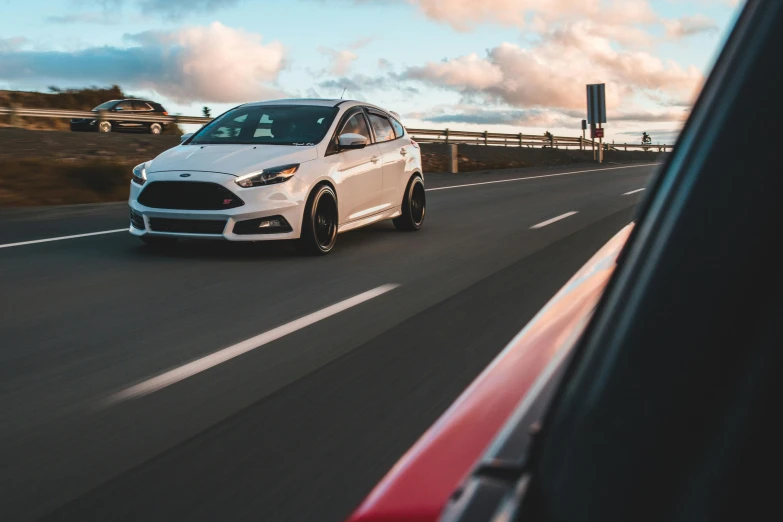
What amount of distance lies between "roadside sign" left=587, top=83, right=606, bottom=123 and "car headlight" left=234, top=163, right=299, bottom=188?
141 ft

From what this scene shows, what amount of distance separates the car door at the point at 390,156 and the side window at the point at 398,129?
0.12 feet

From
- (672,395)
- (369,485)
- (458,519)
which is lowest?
(369,485)

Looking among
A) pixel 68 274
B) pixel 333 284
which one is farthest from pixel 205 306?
pixel 68 274

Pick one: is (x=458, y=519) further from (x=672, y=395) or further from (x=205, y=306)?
(x=205, y=306)

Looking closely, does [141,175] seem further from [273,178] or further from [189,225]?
[273,178]

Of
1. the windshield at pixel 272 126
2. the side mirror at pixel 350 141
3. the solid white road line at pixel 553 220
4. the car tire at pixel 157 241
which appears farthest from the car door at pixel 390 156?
the car tire at pixel 157 241

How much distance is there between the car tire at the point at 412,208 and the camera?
40.5ft

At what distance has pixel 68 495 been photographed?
131 inches

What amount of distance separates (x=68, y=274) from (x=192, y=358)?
3589 mm

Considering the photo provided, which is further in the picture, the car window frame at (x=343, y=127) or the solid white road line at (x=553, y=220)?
the solid white road line at (x=553, y=220)

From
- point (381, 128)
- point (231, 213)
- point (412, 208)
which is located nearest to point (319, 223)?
point (231, 213)

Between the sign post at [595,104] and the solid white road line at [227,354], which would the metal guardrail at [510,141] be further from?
the solid white road line at [227,354]

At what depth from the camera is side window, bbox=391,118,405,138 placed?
12502mm

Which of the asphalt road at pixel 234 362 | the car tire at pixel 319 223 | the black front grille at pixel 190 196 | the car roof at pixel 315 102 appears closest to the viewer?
the asphalt road at pixel 234 362
